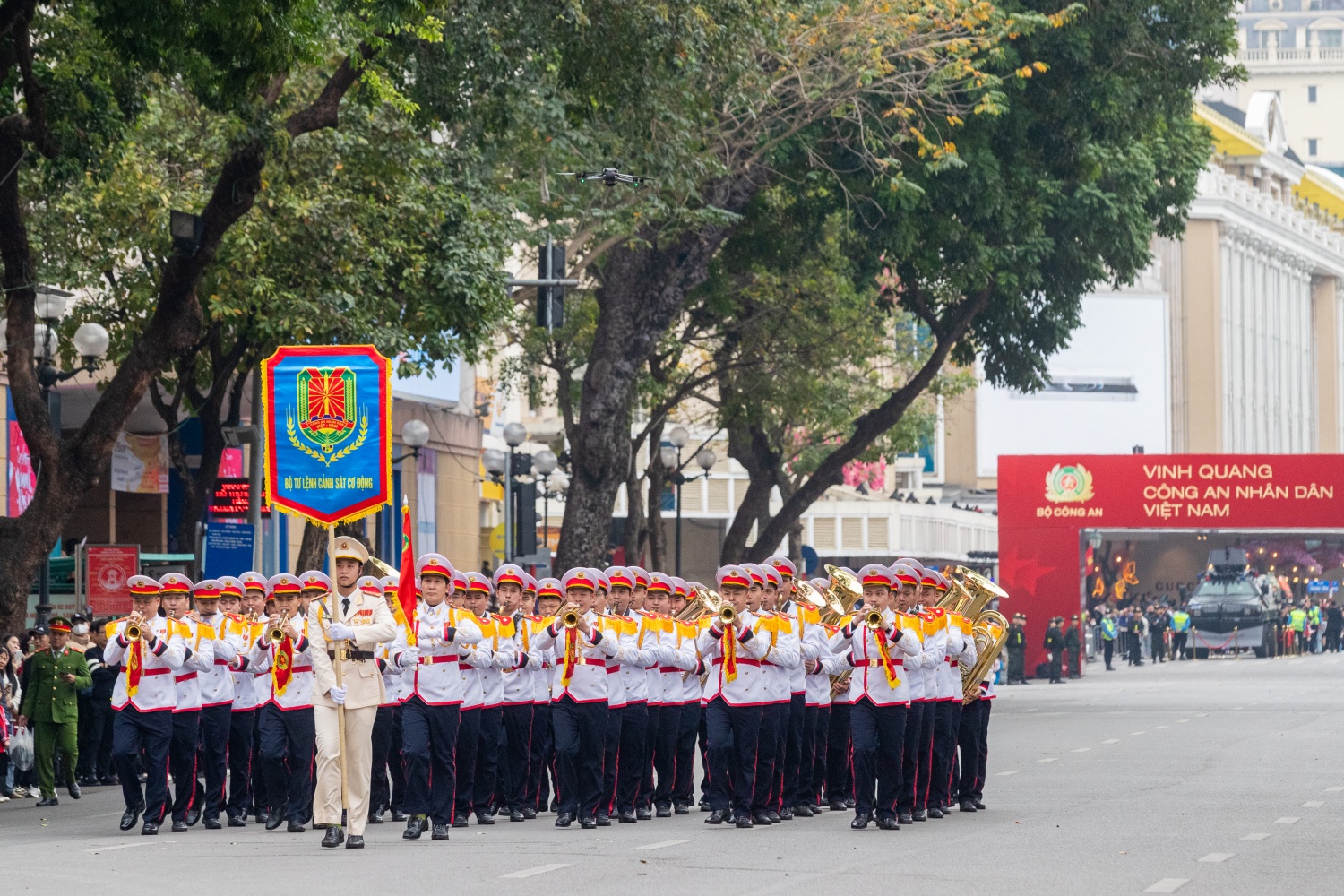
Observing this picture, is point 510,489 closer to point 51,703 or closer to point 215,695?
point 51,703

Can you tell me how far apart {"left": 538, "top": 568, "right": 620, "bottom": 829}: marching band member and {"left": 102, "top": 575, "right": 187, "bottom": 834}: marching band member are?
8.83ft

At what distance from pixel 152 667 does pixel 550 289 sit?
884 centimetres

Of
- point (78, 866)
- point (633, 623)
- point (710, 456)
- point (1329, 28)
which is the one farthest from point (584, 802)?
point (1329, 28)

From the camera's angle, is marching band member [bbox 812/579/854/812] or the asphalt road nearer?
the asphalt road

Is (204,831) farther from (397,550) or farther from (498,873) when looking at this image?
(397,550)

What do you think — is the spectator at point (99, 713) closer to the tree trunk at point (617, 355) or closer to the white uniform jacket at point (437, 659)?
the white uniform jacket at point (437, 659)

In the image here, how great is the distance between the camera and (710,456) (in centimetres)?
3803

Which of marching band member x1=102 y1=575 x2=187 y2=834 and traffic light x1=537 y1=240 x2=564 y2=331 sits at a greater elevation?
traffic light x1=537 y1=240 x2=564 y2=331

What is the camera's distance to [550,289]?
24.1 metres

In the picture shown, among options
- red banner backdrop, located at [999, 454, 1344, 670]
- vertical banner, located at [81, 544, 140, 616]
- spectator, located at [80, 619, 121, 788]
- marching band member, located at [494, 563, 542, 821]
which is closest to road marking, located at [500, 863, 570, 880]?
marching band member, located at [494, 563, 542, 821]

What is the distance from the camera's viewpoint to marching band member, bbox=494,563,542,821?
634 inches

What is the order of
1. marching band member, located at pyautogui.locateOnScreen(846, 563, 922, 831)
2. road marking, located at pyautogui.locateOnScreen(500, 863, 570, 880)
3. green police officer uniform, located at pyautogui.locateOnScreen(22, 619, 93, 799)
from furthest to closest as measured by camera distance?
green police officer uniform, located at pyautogui.locateOnScreen(22, 619, 93, 799)
marching band member, located at pyautogui.locateOnScreen(846, 563, 922, 831)
road marking, located at pyautogui.locateOnScreen(500, 863, 570, 880)

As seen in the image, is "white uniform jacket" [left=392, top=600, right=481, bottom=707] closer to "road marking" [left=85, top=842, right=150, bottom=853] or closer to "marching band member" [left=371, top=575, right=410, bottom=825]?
"marching band member" [left=371, top=575, right=410, bottom=825]

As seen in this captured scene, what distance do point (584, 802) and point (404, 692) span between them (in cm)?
156
